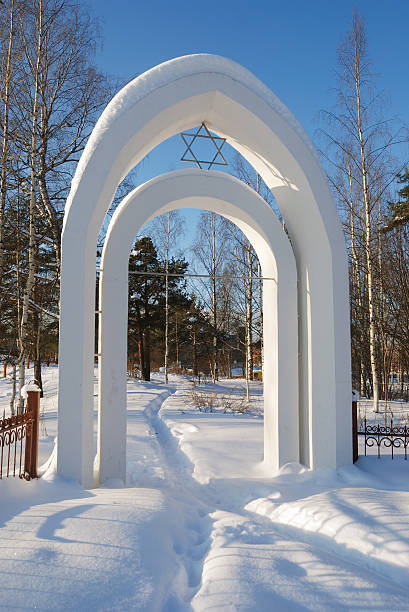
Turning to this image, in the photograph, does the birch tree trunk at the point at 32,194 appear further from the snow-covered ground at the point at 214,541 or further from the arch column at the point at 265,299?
the arch column at the point at 265,299

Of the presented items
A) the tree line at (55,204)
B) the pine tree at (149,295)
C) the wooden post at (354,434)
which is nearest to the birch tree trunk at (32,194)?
the tree line at (55,204)

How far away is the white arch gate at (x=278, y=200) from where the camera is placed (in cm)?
519

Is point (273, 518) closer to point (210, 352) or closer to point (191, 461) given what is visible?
point (191, 461)

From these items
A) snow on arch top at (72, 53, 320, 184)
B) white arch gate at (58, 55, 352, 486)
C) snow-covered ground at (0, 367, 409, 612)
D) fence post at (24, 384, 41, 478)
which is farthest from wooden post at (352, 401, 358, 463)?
fence post at (24, 384, 41, 478)

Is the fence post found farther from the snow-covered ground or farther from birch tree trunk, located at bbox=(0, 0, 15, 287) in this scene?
birch tree trunk, located at bbox=(0, 0, 15, 287)

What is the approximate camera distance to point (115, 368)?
6023mm


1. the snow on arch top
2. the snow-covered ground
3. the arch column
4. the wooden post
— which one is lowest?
the snow-covered ground

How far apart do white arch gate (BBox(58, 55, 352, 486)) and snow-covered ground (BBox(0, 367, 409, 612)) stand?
28.5 inches

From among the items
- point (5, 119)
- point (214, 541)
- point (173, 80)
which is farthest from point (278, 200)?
point (5, 119)

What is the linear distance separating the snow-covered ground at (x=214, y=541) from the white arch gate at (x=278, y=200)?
28.5 inches

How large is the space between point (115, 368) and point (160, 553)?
9.54 ft

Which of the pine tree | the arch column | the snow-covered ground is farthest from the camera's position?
the pine tree

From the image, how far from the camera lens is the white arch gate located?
5.19 m

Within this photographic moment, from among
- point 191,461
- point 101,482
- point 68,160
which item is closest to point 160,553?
point 101,482
